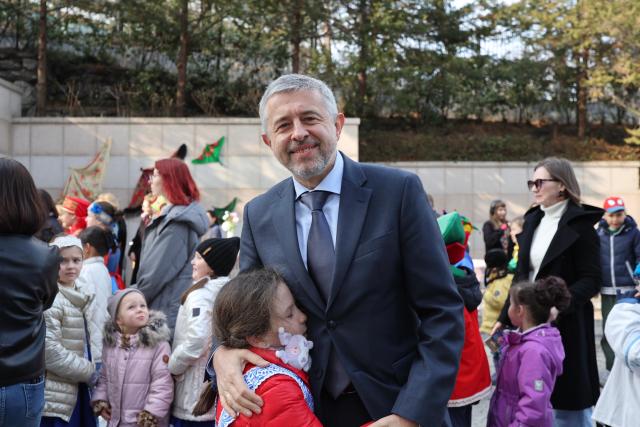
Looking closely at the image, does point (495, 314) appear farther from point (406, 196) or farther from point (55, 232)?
point (406, 196)

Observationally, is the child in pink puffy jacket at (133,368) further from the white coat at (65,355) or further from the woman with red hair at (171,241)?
the woman with red hair at (171,241)

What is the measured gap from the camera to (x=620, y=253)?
7.96 m

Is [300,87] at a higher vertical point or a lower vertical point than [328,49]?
lower

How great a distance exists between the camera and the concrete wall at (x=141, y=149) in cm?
1448

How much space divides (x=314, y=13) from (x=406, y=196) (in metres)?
14.2

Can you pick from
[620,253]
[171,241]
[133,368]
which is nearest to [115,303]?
[133,368]

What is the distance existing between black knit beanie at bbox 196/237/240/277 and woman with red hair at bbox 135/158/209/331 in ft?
0.77

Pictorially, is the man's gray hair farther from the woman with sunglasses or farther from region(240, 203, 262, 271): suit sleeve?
the woman with sunglasses

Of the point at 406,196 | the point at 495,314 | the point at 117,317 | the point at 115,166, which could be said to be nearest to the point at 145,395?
the point at 117,317

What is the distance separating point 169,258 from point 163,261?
0.05m

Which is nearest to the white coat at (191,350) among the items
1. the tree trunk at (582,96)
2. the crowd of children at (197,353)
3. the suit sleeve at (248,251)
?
the crowd of children at (197,353)

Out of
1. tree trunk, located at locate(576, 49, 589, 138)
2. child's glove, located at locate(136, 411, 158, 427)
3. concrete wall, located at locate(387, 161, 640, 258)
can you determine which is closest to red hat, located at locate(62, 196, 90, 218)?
child's glove, located at locate(136, 411, 158, 427)

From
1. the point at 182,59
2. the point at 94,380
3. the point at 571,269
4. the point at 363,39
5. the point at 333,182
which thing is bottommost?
the point at 94,380

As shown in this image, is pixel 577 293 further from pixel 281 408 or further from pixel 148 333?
pixel 281 408
